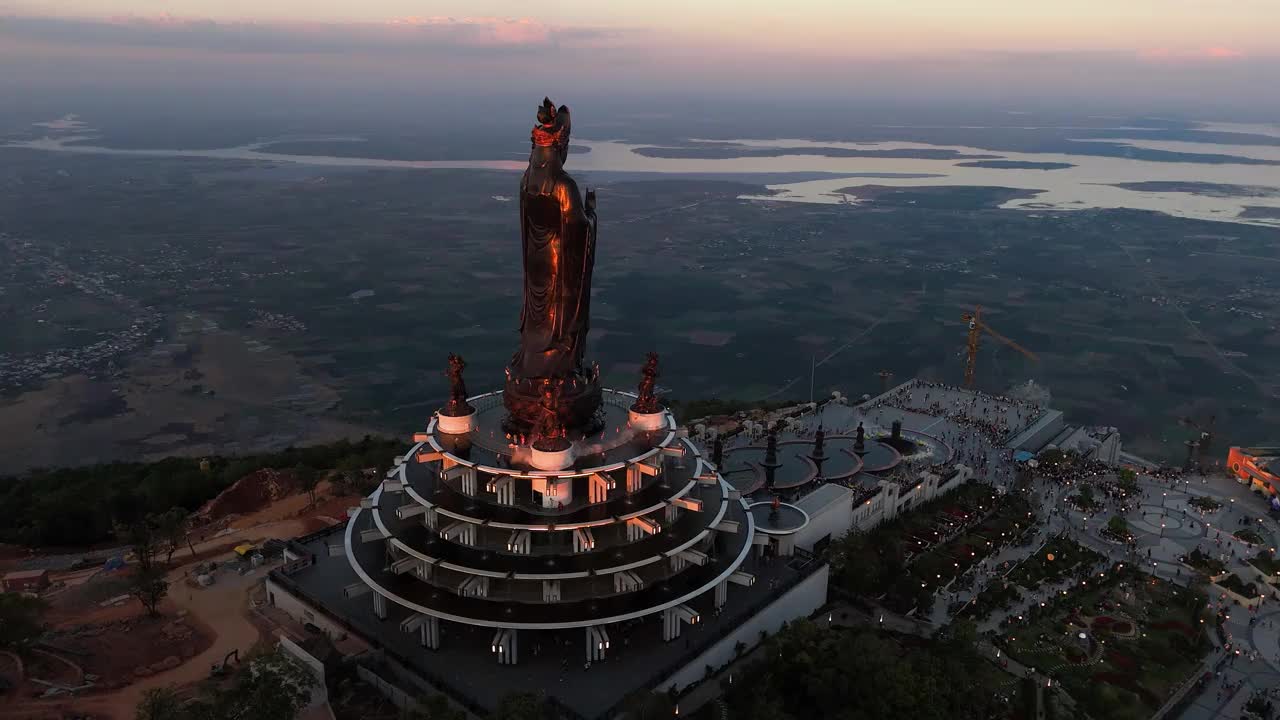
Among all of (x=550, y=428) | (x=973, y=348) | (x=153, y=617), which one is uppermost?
(x=550, y=428)

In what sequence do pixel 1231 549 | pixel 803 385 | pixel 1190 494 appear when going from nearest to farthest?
pixel 1231 549 < pixel 1190 494 < pixel 803 385

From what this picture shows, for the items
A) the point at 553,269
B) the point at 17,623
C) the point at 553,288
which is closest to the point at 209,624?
the point at 17,623

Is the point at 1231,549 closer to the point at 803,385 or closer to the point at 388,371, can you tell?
the point at 803,385

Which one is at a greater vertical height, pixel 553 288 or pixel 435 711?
pixel 553 288

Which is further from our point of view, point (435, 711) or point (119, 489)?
point (119, 489)

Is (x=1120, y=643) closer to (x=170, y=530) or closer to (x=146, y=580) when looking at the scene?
(x=146, y=580)

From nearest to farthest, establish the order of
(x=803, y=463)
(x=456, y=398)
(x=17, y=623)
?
(x=17, y=623) < (x=456, y=398) < (x=803, y=463)

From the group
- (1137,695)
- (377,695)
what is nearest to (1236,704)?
(1137,695)
